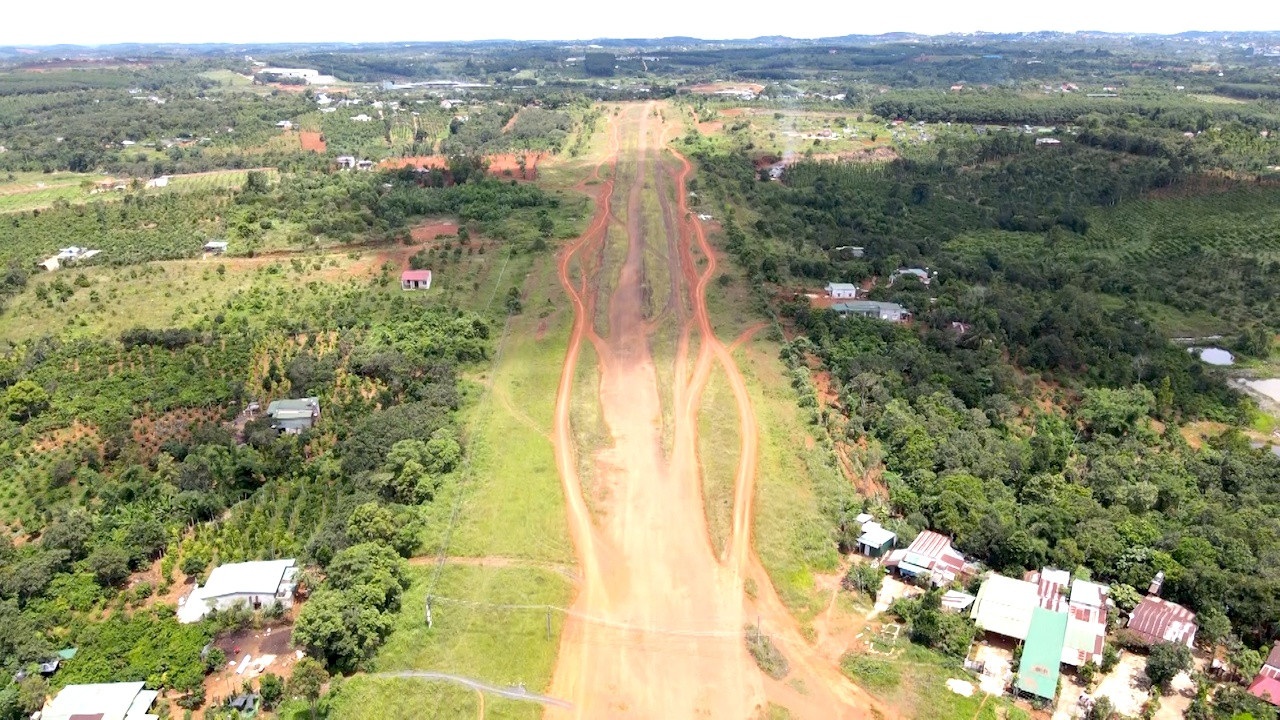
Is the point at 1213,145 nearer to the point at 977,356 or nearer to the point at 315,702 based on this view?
the point at 977,356

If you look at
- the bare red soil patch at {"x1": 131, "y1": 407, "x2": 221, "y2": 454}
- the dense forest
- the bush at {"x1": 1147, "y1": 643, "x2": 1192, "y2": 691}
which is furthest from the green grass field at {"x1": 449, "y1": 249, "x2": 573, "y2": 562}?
the bush at {"x1": 1147, "y1": 643, "x2": 1192, "y2": 691}

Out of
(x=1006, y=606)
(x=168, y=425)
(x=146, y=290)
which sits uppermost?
(x=146, y=290)

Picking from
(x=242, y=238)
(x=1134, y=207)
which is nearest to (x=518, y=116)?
(x=242, y=238)

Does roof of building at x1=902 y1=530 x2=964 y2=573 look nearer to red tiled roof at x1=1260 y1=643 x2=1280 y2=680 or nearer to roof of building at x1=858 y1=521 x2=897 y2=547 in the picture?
roof of building at x1=858 y1=521 x2=897 y2=547

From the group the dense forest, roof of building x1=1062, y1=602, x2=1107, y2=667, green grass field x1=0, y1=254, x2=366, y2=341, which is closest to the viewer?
roof of building x1=1062, y1=602, x2=1107, y2=667

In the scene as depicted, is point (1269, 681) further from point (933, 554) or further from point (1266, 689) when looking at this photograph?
point (933, 554)

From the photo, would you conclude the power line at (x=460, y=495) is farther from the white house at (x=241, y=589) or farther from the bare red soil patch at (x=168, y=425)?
the bare red soil patch at (x=168, y=425)

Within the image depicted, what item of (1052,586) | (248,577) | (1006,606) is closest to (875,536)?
(1006,606)
